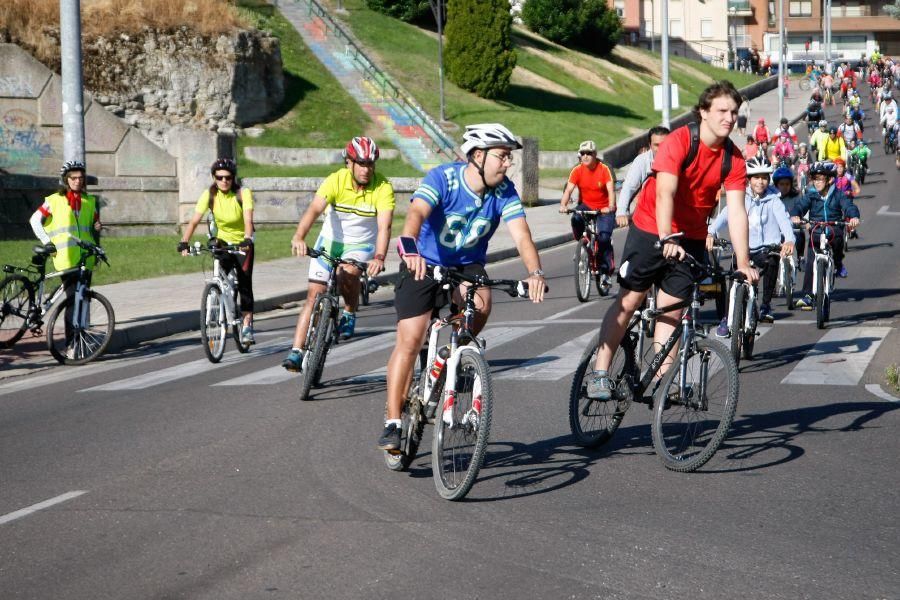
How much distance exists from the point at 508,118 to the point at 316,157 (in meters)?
11.7

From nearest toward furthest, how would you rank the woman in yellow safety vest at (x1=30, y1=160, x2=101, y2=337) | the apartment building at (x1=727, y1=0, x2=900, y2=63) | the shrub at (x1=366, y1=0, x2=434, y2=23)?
the woman in yellow safety vest at (x1=30, y1=160, x2=101, y2=337), the shrub at (x1=366, y1=0, x2=434, y2=23), the apartment building at (x1=727, y1=0, x2=900, y2=63)

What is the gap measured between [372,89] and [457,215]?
34316 millimetres

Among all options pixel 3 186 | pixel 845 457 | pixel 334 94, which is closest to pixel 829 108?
pixel 334 94

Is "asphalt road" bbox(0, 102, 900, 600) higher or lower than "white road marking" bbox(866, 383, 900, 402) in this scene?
lower

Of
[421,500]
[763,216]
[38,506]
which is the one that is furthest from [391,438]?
[763,216]

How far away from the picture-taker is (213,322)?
12117 mm

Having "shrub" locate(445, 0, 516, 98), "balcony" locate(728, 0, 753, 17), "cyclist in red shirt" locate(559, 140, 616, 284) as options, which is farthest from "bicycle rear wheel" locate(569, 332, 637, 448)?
"balcony" locate(728, 0, 753, 17)

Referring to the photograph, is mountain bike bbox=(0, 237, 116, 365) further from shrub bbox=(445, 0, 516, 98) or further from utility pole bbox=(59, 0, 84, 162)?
shrub bbox=(445, 0, 516, 98)

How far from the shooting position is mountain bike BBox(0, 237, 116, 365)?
1248 centimetres

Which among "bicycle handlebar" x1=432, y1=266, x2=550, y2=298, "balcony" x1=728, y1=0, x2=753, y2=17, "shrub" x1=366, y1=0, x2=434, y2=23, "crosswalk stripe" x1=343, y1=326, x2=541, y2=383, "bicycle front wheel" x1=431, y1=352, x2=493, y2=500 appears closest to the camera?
"bicycle front wheel" x1=431, y1=352, x2=493, y2=500

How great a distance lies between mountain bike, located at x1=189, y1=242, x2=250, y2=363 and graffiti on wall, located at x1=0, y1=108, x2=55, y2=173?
15261mm

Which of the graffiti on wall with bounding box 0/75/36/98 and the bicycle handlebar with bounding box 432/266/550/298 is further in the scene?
the graffiti on wall with bounding box 0/75/36/98

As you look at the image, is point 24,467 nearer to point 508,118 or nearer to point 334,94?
point 334,94

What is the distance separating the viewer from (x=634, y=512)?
6250 millimetres
